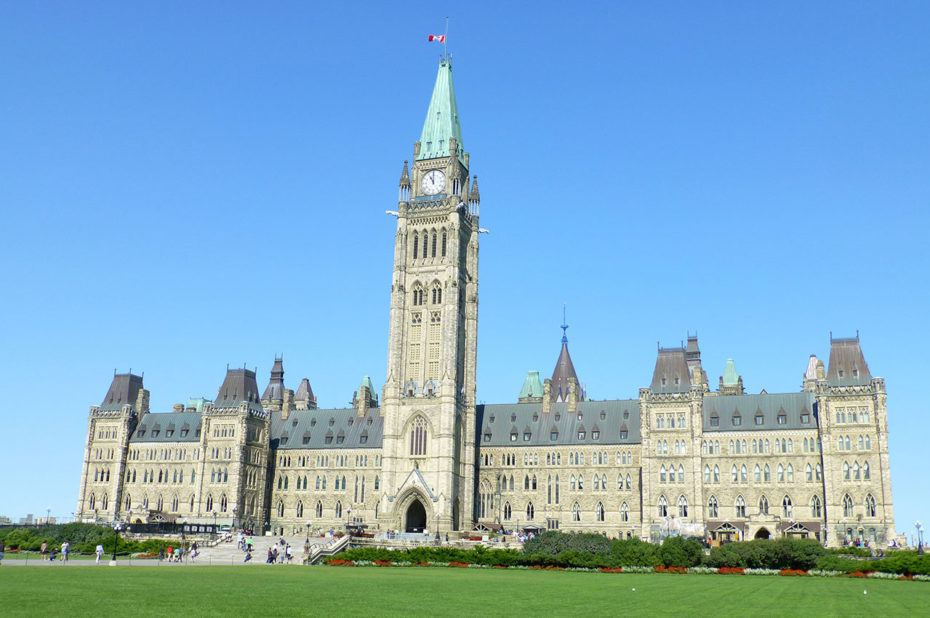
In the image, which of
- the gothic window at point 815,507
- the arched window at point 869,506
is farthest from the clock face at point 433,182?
the arched window at point 869,506

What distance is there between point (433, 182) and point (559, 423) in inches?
1333

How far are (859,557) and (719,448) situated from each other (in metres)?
33.7

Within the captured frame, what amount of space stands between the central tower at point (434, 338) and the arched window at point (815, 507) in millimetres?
37289

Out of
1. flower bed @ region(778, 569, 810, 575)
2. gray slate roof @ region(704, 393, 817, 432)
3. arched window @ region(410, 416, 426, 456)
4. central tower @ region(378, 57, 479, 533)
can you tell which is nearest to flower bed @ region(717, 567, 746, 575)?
flower bed @ region(778, 569, 810, 575)

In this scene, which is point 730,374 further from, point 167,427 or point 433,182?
point 167,427

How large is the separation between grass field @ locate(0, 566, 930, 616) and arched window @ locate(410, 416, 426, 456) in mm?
56338

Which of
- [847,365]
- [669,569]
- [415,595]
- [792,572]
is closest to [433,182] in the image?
[847,365]

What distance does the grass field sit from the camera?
27297mm

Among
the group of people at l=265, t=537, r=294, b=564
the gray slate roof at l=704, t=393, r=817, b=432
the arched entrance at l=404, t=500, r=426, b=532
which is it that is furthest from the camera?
the arched entrance at l=404, t=500, r=426, b=532

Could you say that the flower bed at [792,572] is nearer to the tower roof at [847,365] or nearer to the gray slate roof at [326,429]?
the tower roof at [847,365]

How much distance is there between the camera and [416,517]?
344 ft

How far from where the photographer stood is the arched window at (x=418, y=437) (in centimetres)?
10406

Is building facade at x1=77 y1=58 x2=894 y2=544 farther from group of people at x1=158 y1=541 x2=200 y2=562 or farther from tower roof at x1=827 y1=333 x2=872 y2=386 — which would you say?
group of people at x1=158 y1=541 x2=200 y2=562

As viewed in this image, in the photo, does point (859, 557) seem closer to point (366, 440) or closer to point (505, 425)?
point (505, 425)
